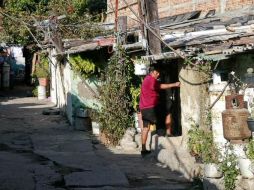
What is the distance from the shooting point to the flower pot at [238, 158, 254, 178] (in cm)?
704

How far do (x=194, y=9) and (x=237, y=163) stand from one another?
7.78 metres

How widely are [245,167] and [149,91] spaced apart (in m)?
3.86

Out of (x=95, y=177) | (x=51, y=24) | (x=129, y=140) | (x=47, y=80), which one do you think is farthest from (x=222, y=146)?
(x=47, y=80)

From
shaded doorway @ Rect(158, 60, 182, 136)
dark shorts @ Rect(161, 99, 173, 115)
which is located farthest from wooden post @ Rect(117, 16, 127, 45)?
dark shorts @ Rect(161, 99, 173, 115)

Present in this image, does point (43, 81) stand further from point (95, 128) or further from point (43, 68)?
point (95, 128)

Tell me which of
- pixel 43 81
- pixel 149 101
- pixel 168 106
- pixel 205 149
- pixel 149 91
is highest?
pixel 43 81

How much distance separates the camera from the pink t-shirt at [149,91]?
10555mm

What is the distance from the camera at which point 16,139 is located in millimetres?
12789

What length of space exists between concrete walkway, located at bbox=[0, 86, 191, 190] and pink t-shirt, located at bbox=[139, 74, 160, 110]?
114 centimetres

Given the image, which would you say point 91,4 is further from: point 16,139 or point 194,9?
point 16,139

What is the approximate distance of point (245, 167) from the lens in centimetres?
708

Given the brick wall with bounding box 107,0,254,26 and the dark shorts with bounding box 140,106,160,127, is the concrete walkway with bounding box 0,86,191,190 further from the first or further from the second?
the brick wall with bounding box 107,0,254,26

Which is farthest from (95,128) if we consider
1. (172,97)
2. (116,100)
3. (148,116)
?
(148,116)

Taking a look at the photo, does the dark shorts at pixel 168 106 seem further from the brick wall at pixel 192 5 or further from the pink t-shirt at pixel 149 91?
the brick wall at pixel 192 5
